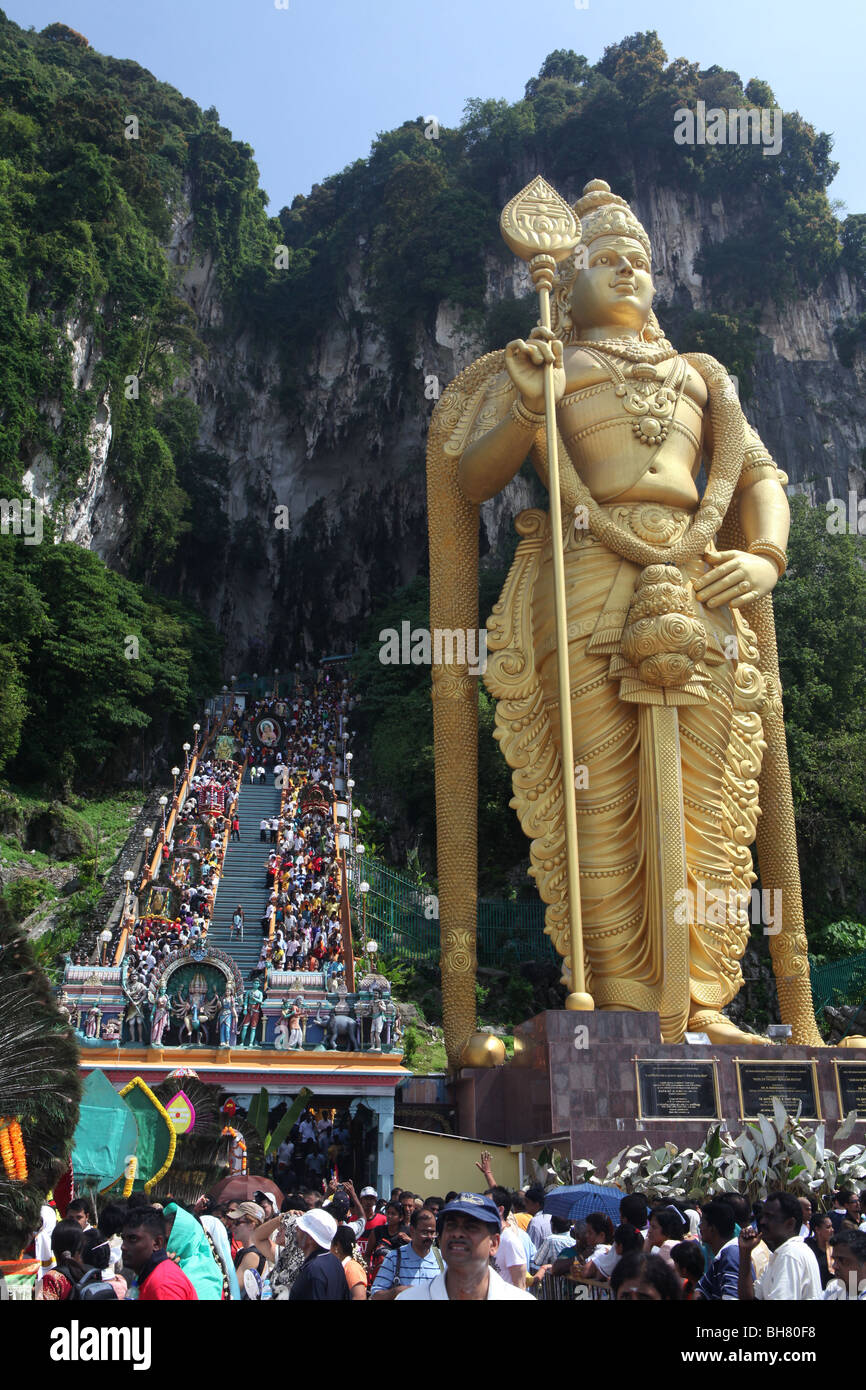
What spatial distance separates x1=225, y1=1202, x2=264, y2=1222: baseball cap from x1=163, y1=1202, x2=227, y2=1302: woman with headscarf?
0.91 meters

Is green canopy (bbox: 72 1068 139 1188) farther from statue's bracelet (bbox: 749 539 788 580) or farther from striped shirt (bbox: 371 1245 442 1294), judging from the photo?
statue's bracelet (bbox: 749 539 788 580)

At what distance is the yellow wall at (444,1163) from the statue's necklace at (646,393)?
5.50 meters

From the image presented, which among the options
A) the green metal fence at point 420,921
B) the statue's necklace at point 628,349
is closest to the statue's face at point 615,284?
the statue's necklace at point 628,349

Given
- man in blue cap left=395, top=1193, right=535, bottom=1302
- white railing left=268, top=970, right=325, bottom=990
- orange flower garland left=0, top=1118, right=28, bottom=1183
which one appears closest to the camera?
man in blue cap left=395, top=1193, right=535, bottom=1302

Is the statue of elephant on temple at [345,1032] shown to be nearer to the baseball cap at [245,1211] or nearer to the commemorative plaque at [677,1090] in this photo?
the commemorative plaque at [677,1090]

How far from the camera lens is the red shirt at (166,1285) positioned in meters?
2.77

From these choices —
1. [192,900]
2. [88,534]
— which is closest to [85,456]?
[88,534]

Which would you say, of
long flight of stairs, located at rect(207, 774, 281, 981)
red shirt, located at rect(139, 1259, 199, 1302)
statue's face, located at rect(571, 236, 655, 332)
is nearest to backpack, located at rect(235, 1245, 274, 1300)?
red shirt, located at rect(139, 1259, 199, 1302)

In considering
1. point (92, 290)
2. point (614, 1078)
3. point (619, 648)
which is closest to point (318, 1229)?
point (614, 1078)

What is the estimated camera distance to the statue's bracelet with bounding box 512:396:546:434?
9422 mm
